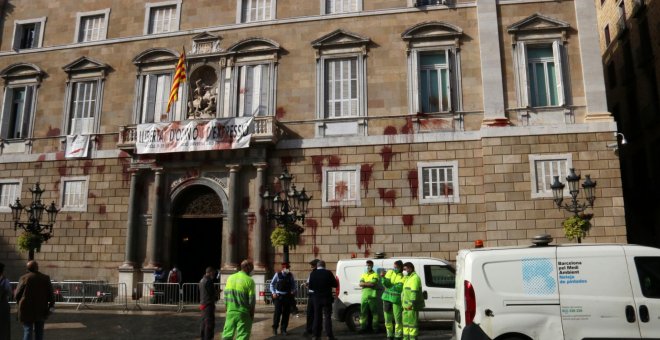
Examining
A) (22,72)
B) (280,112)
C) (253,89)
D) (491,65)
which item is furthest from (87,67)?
(491,65)

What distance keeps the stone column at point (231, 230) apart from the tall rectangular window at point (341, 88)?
4685 mm

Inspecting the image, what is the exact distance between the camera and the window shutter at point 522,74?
66.2 ft

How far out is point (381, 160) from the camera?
818 inches

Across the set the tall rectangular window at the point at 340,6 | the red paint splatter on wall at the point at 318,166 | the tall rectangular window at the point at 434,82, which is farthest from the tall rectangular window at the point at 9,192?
the tall rectangular window at the point at 434,82

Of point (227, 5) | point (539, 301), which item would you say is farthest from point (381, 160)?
point (539, 301)

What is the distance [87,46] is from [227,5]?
23.4 feet

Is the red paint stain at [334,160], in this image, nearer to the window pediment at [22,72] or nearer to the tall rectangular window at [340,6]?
the tall rectangular window at [340,6]

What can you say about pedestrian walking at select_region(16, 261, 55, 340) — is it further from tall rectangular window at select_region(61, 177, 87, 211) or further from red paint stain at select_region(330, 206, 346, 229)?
tall rectangular window at select_region(61, 177, 87, 211)

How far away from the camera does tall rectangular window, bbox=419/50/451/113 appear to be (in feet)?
69.2

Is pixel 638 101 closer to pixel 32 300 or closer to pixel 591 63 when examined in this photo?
pixel 591 63

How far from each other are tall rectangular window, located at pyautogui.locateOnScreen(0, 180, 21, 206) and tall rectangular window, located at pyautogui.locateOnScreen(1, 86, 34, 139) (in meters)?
2.30

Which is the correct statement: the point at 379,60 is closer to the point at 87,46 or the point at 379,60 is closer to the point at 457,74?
the point at 457,74

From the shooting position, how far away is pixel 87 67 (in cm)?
2441

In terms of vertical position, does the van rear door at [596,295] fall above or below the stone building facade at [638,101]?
below
